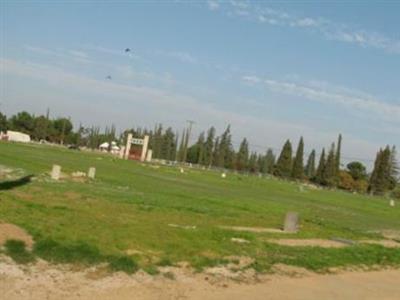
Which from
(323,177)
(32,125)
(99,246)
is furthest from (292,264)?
(32,125)

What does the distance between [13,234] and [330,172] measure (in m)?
123

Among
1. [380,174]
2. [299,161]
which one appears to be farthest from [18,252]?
[299,161]

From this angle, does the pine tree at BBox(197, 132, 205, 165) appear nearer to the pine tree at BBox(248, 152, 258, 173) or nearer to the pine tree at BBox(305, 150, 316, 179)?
the pine tree at BBox(248, 152, 258, 173)

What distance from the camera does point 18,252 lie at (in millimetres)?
11633

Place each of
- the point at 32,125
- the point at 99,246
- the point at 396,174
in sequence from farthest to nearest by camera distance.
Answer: the point at 32,125
the point at 396,174
the point at 99,246

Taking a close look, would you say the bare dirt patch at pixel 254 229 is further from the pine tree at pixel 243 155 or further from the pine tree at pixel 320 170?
the pine tree at pixel 243 155

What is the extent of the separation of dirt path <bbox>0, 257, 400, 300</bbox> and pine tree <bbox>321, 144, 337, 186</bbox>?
119 meters

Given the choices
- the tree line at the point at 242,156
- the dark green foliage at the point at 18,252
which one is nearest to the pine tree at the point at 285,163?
the tree line at the point at 242,156

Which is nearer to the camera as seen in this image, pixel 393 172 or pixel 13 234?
pixel 13 234

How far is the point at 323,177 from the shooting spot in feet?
437

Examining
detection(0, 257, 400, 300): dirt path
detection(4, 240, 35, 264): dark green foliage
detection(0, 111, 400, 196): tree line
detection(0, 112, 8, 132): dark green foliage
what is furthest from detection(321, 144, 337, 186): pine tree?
detection(4, 240, 35, 264): dark green foliage

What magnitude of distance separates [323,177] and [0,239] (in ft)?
406

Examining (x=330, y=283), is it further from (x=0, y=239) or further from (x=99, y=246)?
(x=0, y=239)

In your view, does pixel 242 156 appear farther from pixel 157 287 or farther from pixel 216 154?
pixel 157 287
